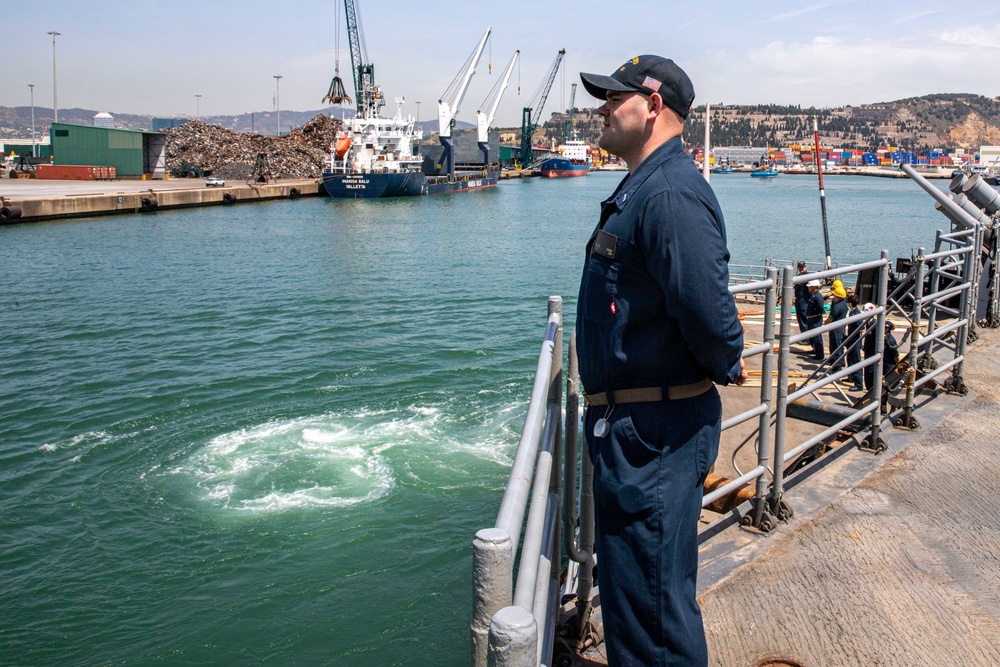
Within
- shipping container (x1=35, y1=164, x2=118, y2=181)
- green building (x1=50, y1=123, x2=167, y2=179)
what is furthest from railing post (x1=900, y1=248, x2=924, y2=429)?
green building (x1=50, y1=123, x2=167, y2=179)

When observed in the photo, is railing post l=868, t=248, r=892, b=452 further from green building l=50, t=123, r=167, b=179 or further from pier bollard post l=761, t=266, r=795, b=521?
green building l=50, t=123, r=167, b=179

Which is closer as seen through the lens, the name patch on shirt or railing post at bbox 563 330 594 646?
the name patch on shirt

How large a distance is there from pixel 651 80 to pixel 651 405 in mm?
896

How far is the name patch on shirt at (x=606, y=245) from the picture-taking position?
2.12m

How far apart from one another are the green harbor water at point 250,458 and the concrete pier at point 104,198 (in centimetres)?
1627

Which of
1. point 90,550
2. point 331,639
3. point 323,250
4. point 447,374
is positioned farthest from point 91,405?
point 323,250

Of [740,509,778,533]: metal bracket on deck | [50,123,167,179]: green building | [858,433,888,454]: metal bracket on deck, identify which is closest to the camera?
[740,509,778,533]: metal bracket on deck

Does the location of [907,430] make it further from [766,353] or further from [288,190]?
[288,190]

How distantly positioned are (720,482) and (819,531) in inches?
73.8

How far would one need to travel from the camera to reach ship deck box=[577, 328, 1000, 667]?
302 cm

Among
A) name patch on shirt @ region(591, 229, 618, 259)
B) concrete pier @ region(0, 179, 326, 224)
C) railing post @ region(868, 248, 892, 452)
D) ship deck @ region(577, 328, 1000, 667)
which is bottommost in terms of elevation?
ship deck @ region(577, 328, 1000, 667)

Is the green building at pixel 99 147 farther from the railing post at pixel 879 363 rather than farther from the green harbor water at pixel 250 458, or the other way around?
the railing post at pixel 879 363

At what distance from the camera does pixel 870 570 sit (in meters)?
3.58

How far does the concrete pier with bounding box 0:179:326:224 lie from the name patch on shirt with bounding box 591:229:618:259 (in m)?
42.0
